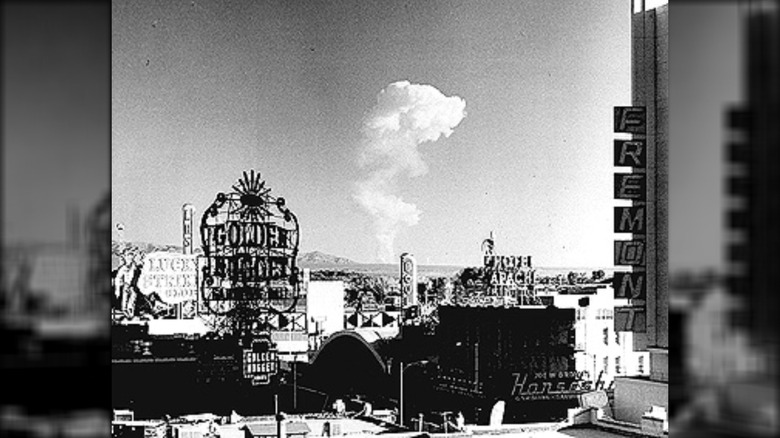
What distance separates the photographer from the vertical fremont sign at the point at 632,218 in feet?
14.3

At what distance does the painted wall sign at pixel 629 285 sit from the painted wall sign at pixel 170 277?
5.87 feet

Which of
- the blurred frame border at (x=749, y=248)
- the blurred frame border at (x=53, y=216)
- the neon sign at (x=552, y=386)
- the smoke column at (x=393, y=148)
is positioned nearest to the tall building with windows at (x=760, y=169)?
the blurred frame border at (x=749, y=248)

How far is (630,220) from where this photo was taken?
4422 mm

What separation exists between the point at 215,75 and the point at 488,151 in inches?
46.0

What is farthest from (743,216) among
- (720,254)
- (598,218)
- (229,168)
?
(598,218)

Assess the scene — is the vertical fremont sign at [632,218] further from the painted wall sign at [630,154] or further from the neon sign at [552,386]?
the neon sign at [552,386]

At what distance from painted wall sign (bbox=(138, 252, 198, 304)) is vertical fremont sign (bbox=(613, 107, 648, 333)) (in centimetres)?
180

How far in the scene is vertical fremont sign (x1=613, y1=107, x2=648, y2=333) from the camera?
14.3 feet

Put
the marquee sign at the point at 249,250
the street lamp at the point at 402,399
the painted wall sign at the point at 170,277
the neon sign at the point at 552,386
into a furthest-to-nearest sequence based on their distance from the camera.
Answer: the neon sign at the point at 552,386
the street lamp at the point at 402,399
the marquee sign at the point at 249,250
the painted wall sign at the point at 170,277

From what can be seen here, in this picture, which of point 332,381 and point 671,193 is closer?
point 671,193

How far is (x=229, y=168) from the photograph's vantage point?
397cm

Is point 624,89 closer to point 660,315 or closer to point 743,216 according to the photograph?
point 660,315

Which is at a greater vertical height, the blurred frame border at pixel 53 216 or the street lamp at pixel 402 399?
the blurred frame border at pixel 53 216

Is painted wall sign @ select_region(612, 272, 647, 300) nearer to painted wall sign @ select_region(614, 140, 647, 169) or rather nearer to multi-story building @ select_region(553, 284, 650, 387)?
multi-story building @ select_region(553, 284, 650, 387)
